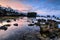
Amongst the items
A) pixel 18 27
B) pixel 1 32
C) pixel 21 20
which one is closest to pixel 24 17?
pixel 21 20

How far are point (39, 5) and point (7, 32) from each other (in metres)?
1.36

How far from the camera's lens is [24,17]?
4066 millimetres

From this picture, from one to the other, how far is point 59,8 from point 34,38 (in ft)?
4.13

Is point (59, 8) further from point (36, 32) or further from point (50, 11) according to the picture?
point (36, 32)

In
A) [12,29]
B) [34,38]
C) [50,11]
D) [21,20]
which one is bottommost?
[34,38]

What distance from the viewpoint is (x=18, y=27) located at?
4090 millimetres

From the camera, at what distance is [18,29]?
4082 mm

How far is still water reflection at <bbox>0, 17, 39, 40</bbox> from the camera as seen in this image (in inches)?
155

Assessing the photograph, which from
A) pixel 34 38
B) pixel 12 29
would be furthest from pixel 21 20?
pixel 34 38

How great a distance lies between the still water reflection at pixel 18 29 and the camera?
3.93 m

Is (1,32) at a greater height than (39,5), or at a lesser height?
lesser

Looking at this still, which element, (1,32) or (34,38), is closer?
(34,38)

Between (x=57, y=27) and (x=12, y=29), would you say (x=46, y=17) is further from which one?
(x=12, y=29)

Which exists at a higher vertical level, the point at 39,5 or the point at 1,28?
the point at 39,5
